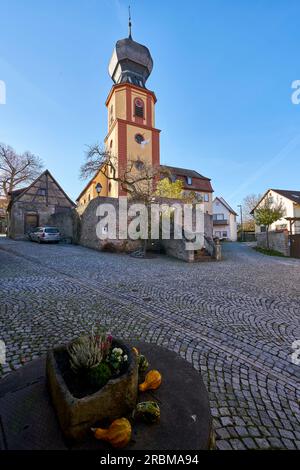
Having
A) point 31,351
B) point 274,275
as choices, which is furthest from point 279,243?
point 31,351

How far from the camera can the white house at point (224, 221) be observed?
3688 centimetres

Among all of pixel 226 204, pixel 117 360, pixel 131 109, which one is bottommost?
pixel 117 360

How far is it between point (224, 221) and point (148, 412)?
37.9 meters

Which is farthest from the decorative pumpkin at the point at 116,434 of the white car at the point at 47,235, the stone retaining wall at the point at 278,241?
the stone retaining wall at the point at 278,241

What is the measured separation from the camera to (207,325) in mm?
4133

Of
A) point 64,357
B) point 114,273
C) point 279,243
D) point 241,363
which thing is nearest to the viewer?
point 64,357

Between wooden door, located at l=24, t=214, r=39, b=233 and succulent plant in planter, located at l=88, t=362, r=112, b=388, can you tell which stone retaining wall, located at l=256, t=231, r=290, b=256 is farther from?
wooden door, located at l=24, t=214, r=39, b=233

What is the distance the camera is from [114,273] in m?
8.45

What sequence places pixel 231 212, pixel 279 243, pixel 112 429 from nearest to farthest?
1. pixel 112 429
2. pixel 279 243
3. pixel 231 212

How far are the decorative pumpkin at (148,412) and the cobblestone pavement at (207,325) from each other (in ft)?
2.36

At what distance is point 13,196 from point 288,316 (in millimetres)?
26826

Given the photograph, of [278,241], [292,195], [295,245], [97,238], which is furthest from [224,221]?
[97,238]

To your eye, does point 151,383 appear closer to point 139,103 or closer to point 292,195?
point 139,103
